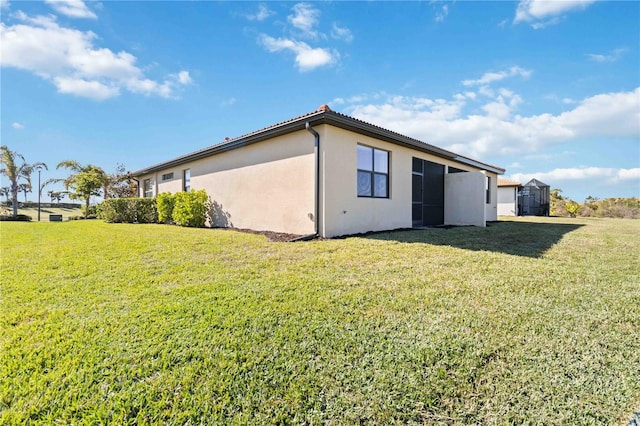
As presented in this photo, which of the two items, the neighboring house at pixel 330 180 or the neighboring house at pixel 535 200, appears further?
the neighboring house at pixel 535 200

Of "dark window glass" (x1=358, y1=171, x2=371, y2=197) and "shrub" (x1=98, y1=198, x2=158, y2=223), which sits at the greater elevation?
"dark window glass" (x1=358, y1=171, x2=371, y2=197)

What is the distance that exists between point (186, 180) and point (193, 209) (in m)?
3.41

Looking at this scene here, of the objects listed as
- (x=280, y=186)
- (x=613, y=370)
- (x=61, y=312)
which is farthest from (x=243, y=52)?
(x=613, y=370)

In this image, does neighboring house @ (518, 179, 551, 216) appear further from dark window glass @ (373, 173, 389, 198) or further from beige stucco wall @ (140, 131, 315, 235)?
beige stucco wall @ (140, 131, 315, 235)

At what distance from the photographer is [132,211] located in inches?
597

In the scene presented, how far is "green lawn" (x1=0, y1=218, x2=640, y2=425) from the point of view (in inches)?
74.9

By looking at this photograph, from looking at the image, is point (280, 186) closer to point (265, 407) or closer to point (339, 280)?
point (339, 280)

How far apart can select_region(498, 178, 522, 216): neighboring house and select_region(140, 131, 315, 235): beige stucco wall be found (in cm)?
2341

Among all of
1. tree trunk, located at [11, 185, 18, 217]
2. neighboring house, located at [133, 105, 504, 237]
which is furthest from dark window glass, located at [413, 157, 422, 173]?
tree trunk, located at [11, 185, 18, 217]

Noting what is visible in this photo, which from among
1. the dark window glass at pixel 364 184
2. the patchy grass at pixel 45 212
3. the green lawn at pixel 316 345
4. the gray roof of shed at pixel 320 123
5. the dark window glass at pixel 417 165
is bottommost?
the green lawn at pixel 316 345

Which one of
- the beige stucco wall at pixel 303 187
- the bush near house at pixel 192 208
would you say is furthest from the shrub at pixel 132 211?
the beige stucco wall at pixel 303 187

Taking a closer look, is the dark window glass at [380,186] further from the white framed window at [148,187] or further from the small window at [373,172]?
the white framed window at [148,187]

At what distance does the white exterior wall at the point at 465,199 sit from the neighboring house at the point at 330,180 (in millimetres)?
41

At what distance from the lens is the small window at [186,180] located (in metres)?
14.3
